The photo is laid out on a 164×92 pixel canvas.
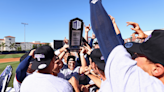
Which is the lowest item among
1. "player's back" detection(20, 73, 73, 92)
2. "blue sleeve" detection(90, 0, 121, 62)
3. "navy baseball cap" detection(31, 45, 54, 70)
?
"player's back" detection(20, 73, 73, 92)

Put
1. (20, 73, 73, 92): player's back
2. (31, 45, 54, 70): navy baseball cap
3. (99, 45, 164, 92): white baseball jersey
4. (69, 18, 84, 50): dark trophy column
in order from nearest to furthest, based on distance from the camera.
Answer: (99, 45, 164, 92): white baseball jersey → (20, 73, 73, 92): player's back → (31, 45, 54, 70): navy baseball cap → (69, 18, 84, 50): dark trophy column

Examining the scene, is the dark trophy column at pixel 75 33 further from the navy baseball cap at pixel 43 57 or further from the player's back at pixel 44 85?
the player's back at pixel 44 85

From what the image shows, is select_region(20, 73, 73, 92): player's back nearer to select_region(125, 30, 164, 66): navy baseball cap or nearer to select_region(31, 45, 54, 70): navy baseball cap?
select_region(31, 45, 54, 70): navy baseball cap

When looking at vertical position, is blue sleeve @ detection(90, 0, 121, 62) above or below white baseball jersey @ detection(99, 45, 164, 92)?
above

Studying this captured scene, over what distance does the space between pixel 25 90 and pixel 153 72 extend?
141cm

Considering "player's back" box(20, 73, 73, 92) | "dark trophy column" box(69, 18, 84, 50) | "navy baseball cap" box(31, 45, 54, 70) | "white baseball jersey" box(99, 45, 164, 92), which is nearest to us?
"white baseball jersey" box(99, 45, 164, 92)

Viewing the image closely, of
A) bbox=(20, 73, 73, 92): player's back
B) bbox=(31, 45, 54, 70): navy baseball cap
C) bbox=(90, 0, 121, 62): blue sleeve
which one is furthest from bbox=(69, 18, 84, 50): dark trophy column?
bbox=(90, 0, 121, 62): blue sleeve

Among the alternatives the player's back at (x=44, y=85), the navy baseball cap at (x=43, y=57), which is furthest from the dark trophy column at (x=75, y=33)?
the player's back at (x=44, y=85)

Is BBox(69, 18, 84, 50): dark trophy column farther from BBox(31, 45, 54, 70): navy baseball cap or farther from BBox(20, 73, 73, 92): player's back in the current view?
BBox(20, 73, 73, 92): player's back

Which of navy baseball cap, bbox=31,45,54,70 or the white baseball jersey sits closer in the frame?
the white baseball jersey

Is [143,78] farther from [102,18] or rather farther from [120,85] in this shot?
[102,18]

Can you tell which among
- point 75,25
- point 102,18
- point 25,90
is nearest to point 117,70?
point 102,18

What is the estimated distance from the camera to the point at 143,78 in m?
0.54

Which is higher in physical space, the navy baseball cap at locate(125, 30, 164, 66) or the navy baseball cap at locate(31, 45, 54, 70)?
the navy baseball cap at locate(125, 30, 164, 66)
